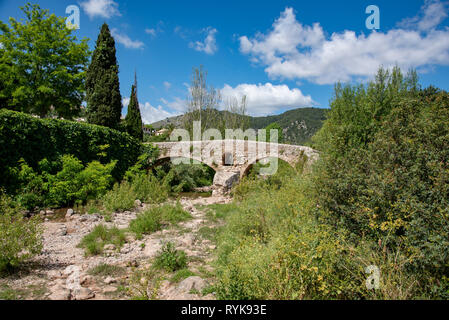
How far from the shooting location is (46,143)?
29.9 ft

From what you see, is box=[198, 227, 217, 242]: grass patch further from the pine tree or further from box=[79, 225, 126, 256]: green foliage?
the pine tree

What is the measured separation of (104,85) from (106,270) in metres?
12.5

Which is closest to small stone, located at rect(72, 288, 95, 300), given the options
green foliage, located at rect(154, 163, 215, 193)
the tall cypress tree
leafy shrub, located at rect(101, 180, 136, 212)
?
leafy shrub, located at rect(101, 180, 136, 212)

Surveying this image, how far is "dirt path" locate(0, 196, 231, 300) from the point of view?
11.1 feet

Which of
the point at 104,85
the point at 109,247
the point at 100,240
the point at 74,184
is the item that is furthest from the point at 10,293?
the point at 104,85

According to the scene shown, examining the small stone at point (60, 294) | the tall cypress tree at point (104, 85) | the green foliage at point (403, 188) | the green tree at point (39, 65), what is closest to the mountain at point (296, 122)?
the green tree at point (39, 65)

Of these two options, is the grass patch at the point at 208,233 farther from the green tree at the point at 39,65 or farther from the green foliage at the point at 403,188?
the green tree at the point at 39,65

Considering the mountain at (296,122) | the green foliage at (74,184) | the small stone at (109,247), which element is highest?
the mountain at (296,122)

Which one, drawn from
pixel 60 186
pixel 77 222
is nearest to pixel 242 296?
pixel 77 222

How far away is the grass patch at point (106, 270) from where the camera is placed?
4160 mm

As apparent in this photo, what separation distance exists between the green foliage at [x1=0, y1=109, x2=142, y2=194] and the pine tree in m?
3.60

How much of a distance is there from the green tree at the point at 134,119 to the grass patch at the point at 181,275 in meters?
13.9

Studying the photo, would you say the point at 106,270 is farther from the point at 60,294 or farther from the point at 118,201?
the point at 118,201
